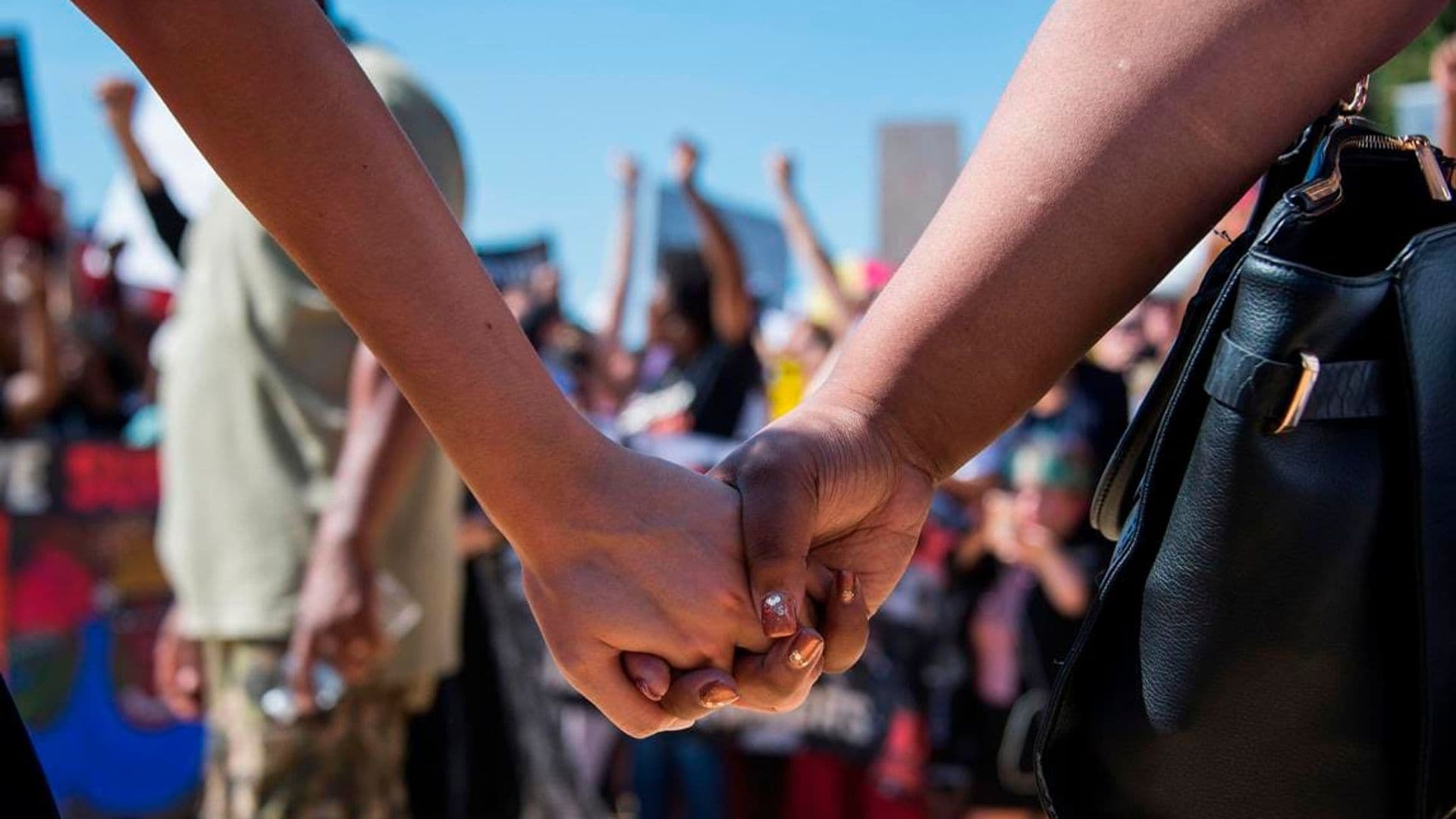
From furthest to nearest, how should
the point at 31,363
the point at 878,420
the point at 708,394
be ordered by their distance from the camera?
1. the point at 31,363
2. the point at 708,394
3. the point at 878,420

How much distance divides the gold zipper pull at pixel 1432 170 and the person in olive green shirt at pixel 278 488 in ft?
6.03

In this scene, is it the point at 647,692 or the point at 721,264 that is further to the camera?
the point at 721,264

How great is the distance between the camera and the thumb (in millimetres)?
1376

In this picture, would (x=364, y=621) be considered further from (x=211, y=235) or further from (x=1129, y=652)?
(x=1129, y=652)

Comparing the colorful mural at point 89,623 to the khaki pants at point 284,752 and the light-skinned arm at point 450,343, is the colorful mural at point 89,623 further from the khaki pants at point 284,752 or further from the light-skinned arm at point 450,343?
the light-skinned arm at point 450,343

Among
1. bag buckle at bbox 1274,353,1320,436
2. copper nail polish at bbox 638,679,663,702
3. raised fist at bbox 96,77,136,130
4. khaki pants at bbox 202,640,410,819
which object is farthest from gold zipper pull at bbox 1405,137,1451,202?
raised fist at bbox 96,77,136,130

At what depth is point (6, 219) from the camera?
6.36 m

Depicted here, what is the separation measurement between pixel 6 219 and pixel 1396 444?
21.0 feet

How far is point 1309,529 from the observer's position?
105 cm

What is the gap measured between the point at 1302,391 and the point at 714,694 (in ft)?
1.99

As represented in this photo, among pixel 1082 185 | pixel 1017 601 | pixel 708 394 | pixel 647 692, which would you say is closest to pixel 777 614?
pixel 647 692

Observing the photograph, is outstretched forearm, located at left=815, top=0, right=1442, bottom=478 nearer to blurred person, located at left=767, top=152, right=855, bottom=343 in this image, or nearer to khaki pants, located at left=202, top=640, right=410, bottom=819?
khaki pants, located at left=202, top=640, right=410, bottom=819

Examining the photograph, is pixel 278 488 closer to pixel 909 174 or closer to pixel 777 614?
pixel 777 614

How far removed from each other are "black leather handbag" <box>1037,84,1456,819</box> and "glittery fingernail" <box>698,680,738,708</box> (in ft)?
1.16
